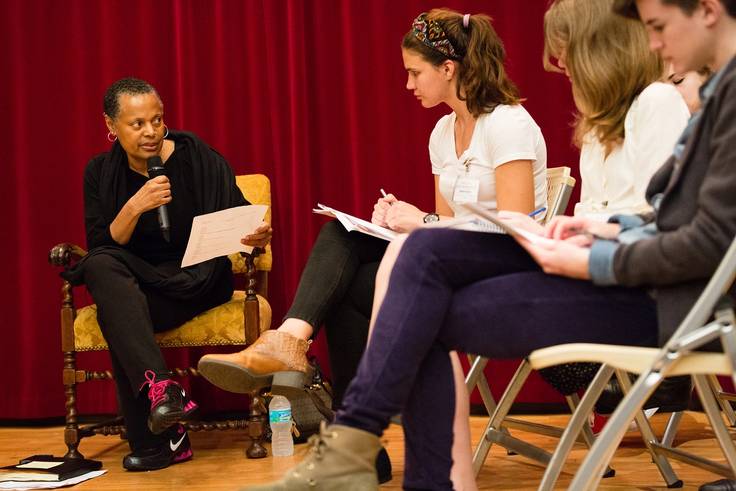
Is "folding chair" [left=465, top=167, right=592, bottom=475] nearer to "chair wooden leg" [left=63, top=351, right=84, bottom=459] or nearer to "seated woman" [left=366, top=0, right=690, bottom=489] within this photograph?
"seated woman" [left=366, top=0, right=690, bottom=489]

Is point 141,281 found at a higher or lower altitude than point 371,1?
lower

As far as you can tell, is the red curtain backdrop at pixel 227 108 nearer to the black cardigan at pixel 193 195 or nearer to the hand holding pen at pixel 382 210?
the black cardigan at pixel 193 195

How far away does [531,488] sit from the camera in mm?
2379

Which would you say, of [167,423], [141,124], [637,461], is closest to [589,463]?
[637,461]

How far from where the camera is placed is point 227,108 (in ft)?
12.5

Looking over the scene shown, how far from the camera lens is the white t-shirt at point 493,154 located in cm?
246

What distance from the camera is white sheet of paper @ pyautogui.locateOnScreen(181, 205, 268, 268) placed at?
290 cm

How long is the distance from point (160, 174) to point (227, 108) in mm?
751

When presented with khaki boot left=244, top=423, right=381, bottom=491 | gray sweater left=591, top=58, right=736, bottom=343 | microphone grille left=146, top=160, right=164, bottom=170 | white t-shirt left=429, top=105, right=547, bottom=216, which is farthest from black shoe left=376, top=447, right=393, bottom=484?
microphone grille left=146, top=160, right=164, bottom=170

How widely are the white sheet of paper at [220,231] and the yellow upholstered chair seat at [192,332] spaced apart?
232 millimetres

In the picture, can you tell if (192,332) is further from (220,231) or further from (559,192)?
(559,192)

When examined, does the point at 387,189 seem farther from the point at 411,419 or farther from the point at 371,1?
the point at 411,419

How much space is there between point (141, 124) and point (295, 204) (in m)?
0.77

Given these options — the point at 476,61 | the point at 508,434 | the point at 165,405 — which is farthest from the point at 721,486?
the point at 165,405
